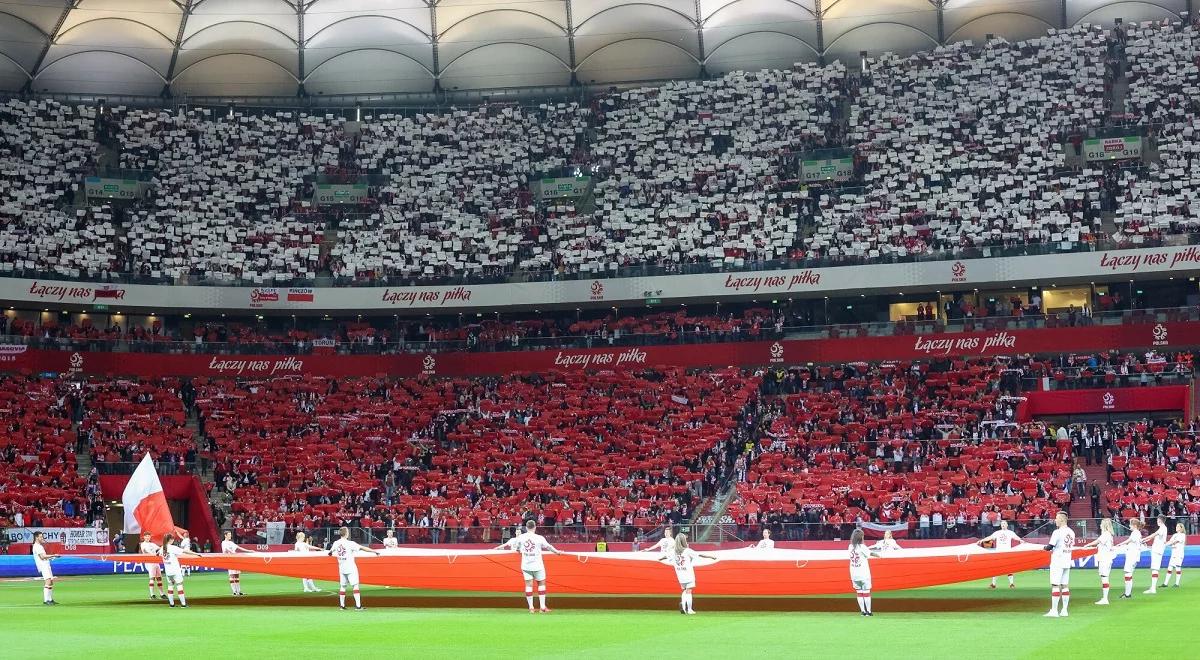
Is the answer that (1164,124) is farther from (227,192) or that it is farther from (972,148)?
(227,192)

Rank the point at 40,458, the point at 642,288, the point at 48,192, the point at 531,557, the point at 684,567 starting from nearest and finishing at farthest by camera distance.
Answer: the point at 684,567 < the point at 531,557 < the point at 40,458 < the point at 642,288 < the point at 48,192

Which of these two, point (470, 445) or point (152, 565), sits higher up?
point (470, 445)

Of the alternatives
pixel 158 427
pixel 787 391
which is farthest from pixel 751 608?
pixel 158 427

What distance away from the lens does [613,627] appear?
25.5 m

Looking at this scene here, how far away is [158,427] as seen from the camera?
62.4 m

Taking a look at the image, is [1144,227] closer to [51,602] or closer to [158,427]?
[158,427]

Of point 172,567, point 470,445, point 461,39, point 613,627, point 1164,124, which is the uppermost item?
point 461,39

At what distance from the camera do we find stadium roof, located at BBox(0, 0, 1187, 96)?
76.3 m

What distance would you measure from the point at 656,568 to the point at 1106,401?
3501 cm

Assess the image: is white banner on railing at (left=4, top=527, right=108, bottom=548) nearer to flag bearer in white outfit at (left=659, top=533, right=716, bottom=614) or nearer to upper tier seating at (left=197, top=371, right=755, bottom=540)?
upper tier seating at (left=197, top=371, right=755, bottom=540)

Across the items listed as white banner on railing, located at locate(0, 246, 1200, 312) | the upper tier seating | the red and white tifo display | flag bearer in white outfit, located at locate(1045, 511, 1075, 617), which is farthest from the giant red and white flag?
white banner on railing, located at locate(0, 246, 1200, 312)

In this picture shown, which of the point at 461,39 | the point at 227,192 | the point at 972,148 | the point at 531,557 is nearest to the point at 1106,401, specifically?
the point at 972,148

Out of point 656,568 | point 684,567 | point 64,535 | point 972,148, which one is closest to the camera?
point 684,567

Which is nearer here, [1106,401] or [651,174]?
[1106,401]
